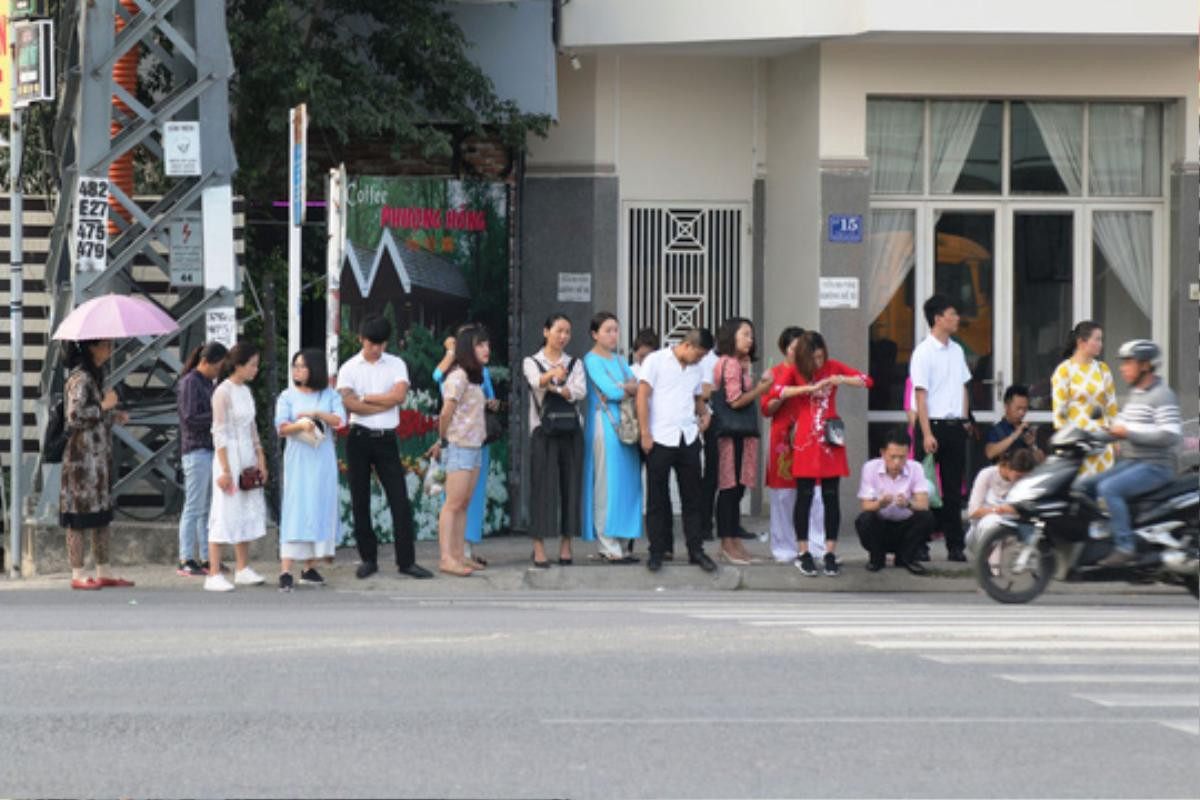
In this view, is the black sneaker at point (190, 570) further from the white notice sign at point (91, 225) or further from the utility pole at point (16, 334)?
the white notice sign at point (91, 225)

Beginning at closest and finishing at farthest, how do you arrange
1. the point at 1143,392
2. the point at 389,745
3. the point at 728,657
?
the point at 389,745 < the point at 728,657 < the point at 1143,392

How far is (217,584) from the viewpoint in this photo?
17.2 m

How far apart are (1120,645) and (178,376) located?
30.0ft

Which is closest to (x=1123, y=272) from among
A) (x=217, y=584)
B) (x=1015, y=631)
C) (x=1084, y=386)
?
(x=1084, y=386)

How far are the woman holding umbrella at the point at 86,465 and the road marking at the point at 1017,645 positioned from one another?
7004mm

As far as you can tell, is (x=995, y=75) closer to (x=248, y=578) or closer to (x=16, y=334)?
(x=248, y=578)

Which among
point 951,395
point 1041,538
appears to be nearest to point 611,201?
point 951,395

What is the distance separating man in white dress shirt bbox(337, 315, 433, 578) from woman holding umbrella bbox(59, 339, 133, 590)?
1897 mm

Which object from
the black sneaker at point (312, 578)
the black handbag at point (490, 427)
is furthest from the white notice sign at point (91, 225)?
the black handbag at point (490, 427)

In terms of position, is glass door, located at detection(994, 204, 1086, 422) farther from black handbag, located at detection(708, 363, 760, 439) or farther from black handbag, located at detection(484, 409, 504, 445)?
black handbag, located at detection(484, 409, 504, 445)

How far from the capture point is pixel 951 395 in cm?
1878

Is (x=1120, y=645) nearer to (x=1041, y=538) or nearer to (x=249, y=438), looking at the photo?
(x=1041, y=538)

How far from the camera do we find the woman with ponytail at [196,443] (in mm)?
17750

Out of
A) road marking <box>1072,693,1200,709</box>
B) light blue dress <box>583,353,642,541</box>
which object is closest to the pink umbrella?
light blue dress <box>583,353,642,541</box>
